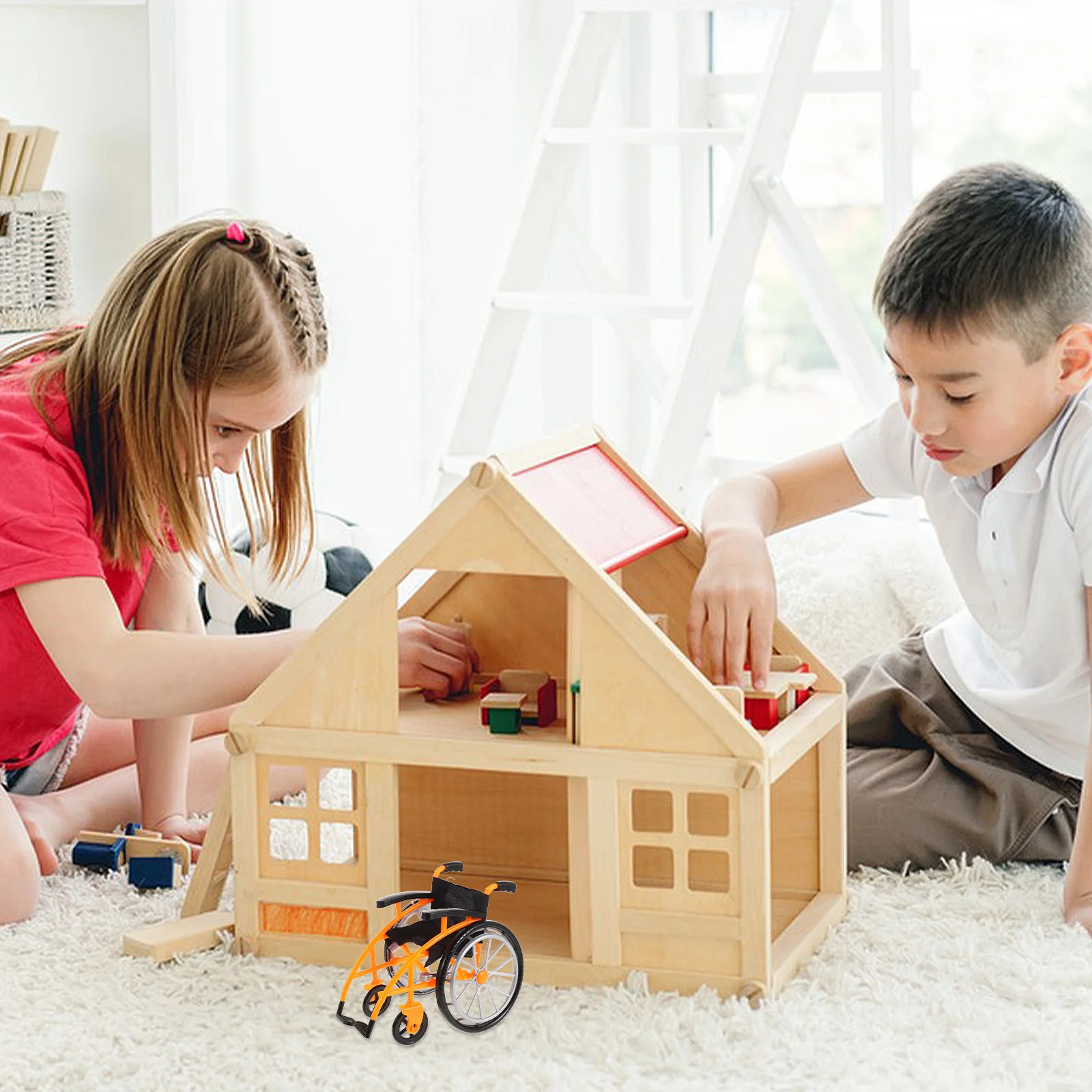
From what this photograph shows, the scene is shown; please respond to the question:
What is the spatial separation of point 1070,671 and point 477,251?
1.41 meters

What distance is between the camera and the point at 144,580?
5.30ft

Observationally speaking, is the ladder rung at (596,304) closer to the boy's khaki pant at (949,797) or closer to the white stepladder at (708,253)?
the white stepladder at (708,253)

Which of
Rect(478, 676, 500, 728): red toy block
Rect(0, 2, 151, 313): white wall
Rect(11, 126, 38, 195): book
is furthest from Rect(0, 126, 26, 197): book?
Rect(478, 676, 500, 728): red toy block

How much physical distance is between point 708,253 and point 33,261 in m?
0.88

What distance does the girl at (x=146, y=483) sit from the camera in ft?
4.39

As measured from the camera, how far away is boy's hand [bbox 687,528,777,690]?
1.29 metres

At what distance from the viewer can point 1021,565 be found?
4.69 feet

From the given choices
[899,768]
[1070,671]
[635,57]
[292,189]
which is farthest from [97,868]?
[635,57]

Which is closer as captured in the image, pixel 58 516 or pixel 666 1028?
pixel 666 1028

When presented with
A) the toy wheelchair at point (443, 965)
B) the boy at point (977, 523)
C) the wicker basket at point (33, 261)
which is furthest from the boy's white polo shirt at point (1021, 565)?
the wicker basket at point (33, 261)

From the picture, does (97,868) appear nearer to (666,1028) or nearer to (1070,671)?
(666,1028)

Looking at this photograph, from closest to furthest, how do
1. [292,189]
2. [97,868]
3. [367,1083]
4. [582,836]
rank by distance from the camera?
1. [367,1083]
2. [582,836]
3. [97,868]
4. [292,189]

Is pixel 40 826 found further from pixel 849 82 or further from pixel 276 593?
pixel 849 82

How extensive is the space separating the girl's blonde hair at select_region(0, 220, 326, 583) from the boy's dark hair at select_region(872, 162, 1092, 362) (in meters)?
0.52
